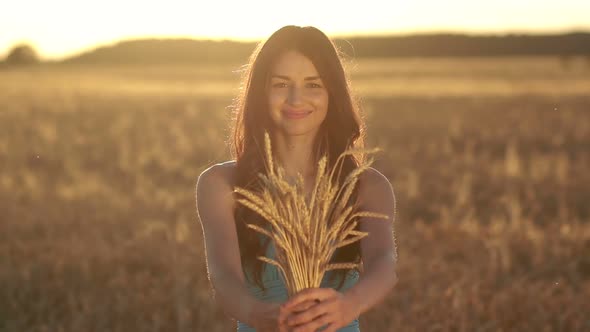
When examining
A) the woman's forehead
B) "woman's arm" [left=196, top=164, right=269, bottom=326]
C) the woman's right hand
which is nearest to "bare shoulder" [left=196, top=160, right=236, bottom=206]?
"woman's arm" [left=196, top=164, right=269, bottom=326]

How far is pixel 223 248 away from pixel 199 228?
4.09 m

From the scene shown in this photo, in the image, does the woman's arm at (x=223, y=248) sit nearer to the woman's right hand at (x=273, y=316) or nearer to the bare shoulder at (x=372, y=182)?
the woman's right hand at (x=273, y=316)

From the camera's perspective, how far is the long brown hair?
269cm

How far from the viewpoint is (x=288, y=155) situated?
277cm

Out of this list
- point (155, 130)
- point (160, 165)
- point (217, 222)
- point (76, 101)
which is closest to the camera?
point (217, 222)

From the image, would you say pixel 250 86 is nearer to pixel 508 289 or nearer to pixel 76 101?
pixel 508 289

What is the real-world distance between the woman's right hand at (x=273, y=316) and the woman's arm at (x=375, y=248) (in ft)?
0.61

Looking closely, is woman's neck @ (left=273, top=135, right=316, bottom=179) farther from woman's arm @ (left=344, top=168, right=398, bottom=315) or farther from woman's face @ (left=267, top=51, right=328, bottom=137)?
woman's arm @ (left=344, top=168, right=398, bottom=315)

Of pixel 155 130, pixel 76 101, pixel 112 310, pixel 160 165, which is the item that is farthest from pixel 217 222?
pixel 76 101

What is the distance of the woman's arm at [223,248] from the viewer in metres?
2.39

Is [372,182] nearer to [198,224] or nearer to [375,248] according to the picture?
[375,248]

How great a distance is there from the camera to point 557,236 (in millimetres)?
6250

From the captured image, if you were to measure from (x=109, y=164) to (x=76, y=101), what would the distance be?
33.1 ft

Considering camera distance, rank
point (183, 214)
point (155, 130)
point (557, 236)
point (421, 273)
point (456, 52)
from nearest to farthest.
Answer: point (421, 273), point (557, 236), point (183, 214), point (155, 130), point (456, 52)
